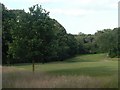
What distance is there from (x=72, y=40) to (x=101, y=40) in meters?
12.6

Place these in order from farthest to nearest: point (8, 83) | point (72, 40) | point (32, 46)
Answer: point (72, 40)
point (32, 46)
point (8, 83)

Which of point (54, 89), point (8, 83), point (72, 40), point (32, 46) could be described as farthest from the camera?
point (72, 40)

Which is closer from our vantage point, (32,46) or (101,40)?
(32,46)

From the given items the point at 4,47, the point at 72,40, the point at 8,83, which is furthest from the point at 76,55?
the point at 8,83

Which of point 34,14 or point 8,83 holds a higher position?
point 34,14

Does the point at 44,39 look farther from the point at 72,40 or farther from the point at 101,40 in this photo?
the point at 101,40

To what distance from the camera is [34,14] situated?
110 ft

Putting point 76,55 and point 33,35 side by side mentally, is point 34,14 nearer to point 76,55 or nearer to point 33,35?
point 33,35

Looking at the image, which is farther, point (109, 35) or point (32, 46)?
point (109, 35)

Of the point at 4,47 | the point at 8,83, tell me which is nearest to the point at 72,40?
the point at 4,47

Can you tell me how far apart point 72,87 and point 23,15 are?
2026 centimetres

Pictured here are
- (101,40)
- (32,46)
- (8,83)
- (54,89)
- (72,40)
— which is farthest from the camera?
(101,40)

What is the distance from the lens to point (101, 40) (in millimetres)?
104188

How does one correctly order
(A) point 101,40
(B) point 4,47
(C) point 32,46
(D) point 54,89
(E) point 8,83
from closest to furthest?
(D) point 54,89 → (E) point 8,83 → (C) point 32,46 → (B) point 4,47 → (A) point 101,40
